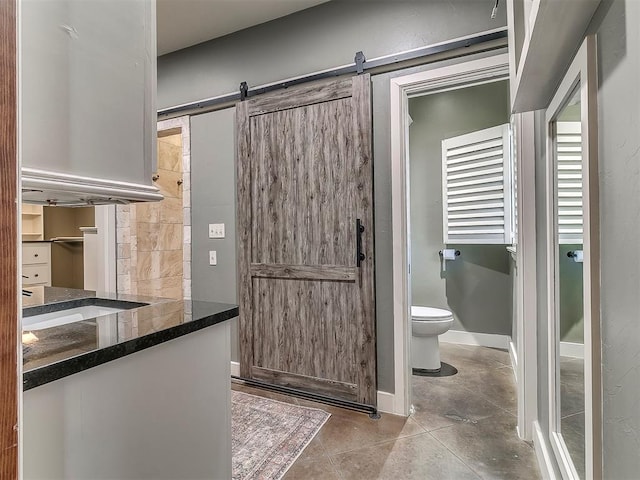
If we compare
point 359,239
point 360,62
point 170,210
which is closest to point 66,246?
point 170,210

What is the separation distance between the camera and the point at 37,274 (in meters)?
4.62

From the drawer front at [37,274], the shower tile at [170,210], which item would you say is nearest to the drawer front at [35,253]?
the drawer front at [37,274]

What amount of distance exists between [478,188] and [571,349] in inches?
94.3

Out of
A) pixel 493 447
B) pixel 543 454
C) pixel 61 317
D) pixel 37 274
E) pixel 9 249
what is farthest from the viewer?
pixel 37 274

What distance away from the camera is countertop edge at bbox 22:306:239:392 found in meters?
0.71

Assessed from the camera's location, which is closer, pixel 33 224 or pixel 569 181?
pixel 569 181

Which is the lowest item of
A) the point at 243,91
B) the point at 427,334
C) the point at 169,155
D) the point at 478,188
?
the point at 427,334

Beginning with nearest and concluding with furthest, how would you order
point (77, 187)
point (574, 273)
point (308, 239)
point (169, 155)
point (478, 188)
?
point (77, 187)
point (574, 273)
point (308, 239)
point (478, 188)
point (169, 155)

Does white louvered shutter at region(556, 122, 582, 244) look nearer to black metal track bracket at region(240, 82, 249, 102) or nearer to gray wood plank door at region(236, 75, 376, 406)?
gray wood plank door at region(236, 75, 376, 406)

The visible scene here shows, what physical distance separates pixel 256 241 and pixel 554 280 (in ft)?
6.15

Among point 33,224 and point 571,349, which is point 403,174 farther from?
point 33,224

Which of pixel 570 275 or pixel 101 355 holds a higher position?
pixel 570 275

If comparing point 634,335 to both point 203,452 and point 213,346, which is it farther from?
point 203,452

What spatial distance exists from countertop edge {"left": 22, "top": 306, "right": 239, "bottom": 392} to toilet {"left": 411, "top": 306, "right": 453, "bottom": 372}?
213 centimetres
